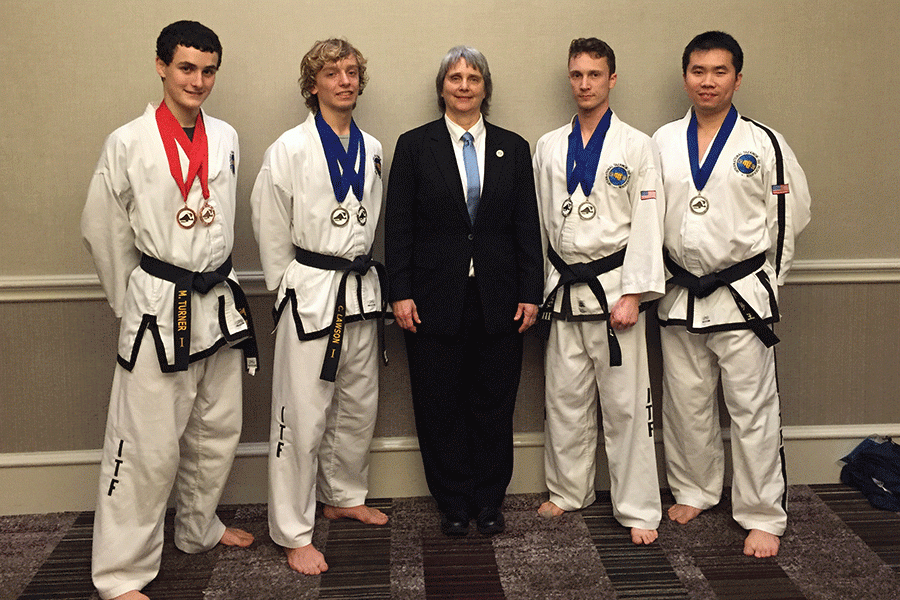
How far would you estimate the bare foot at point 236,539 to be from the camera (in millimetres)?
3033

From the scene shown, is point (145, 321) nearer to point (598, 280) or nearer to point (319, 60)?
point (319, 60)

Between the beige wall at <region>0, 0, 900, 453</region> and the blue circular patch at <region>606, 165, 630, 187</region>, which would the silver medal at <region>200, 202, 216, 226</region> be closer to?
the beige wall at <region>0, 0, 900, 453</region>

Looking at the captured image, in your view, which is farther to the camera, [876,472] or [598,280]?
[876,472]

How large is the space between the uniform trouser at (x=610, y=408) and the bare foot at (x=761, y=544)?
328 mm

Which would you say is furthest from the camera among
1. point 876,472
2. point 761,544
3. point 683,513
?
point 876,472

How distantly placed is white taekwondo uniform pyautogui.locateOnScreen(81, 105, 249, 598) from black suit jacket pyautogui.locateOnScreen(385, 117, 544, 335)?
1.99 ft

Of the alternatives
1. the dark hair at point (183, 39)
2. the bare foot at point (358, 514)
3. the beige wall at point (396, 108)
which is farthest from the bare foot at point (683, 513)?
the dark hair at point (183, 39)

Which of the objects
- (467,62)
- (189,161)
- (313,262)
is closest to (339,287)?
(313,262)

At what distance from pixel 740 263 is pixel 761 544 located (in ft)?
3.27

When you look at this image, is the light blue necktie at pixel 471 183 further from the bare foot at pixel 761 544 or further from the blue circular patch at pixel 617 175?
the bare foot at pixel 761 544

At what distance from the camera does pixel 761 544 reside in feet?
9.71

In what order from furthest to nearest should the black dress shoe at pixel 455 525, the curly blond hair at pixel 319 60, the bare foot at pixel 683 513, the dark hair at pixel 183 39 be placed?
the bare foot at pixel 683 513 → the black dress shoe at pixel 455 525 → the curly blond hair at pixel 319 60 → the dark hair at pixel 183 39

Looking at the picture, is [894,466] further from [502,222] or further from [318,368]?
[318,368]

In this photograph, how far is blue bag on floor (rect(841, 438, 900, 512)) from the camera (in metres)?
3.29
